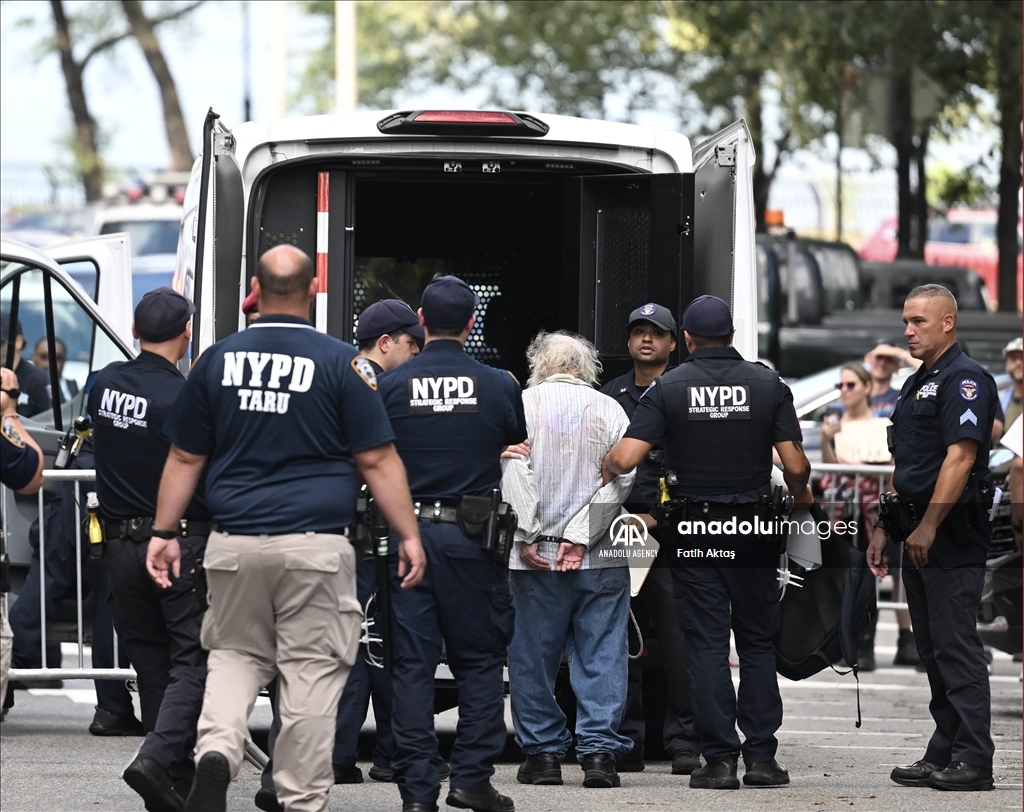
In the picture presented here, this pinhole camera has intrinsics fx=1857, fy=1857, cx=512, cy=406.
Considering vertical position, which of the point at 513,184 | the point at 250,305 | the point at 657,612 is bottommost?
the point at 657,612

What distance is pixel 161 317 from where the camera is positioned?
6.76 meters

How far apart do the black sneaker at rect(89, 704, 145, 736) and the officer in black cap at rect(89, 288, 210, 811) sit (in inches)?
74.4

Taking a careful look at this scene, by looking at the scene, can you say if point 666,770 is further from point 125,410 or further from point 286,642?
point 125,410

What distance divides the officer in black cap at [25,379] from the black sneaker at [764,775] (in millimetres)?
4670

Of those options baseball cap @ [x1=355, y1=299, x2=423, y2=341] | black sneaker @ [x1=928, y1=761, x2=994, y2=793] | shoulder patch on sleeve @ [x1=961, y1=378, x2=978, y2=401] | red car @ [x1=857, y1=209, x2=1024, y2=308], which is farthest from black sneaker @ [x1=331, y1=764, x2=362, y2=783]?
red car @ [x1=857, y1=209, x2=1024, y2=308]

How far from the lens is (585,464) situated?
7.40 metres

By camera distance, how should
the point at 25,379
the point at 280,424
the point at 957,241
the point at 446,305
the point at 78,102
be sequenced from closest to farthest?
the point at 280,424 < the point at 446,305 < the point at 25,379 < the point at 78,102 < the point at 957,241

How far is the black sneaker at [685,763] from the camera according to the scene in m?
7.68

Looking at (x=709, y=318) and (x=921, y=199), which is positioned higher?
(x=921, y=199)

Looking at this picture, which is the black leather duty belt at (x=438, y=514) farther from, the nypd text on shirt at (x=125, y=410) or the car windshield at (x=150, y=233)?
the car windshield at (x=150, y=233)

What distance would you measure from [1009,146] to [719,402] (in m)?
15.0

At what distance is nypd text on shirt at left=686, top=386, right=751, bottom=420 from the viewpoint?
7242 millimetres

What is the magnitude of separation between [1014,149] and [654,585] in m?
14.7

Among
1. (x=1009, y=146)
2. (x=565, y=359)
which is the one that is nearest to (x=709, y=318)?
(x=565, y=359)
